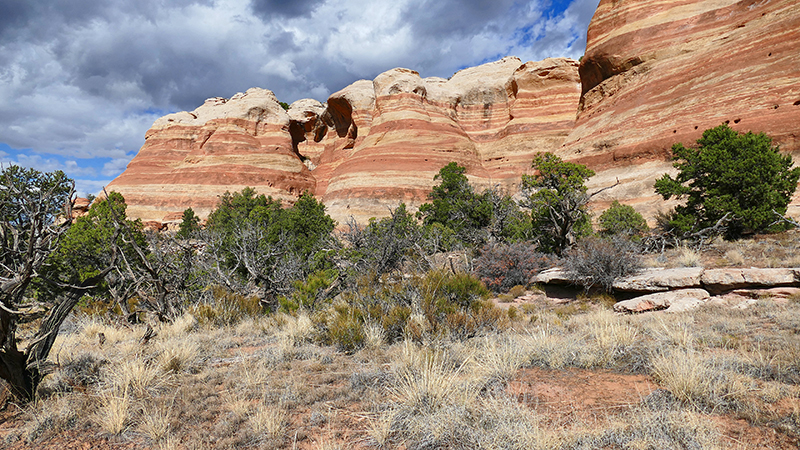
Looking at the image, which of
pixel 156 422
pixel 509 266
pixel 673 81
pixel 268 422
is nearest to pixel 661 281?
pixel 509 266

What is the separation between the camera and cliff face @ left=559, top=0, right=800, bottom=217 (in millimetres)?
22516

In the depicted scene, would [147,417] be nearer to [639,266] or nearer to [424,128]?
[639,266]

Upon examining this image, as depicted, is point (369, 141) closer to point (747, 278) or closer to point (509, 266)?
point (509, 266)

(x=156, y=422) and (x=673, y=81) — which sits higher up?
(x=673, y=81)

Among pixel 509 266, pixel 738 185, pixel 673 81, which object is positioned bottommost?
pixel 509 266

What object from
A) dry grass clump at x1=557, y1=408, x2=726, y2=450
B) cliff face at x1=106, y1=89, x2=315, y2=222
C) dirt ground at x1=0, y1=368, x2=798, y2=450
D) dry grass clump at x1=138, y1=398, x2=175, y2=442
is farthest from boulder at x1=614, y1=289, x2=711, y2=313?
cliff face at x1=106, y1=89, x2=315, y2=222

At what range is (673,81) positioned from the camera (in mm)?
27703

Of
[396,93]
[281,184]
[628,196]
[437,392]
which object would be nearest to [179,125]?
[281,184]

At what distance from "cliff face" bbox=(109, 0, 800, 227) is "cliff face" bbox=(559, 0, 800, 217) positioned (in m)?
0.10

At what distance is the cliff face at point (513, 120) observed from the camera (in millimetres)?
24109

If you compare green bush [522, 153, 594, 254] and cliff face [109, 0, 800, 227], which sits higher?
cliff face [109, 0, 800, 227]

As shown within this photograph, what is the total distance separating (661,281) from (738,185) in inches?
366

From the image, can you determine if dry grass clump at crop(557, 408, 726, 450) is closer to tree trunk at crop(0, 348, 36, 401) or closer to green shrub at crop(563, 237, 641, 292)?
tree trunk at crop(0, 348, 36, 401)

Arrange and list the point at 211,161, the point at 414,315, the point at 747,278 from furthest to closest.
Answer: the point at 211,161, the point at 747,278, the point at 414,315
